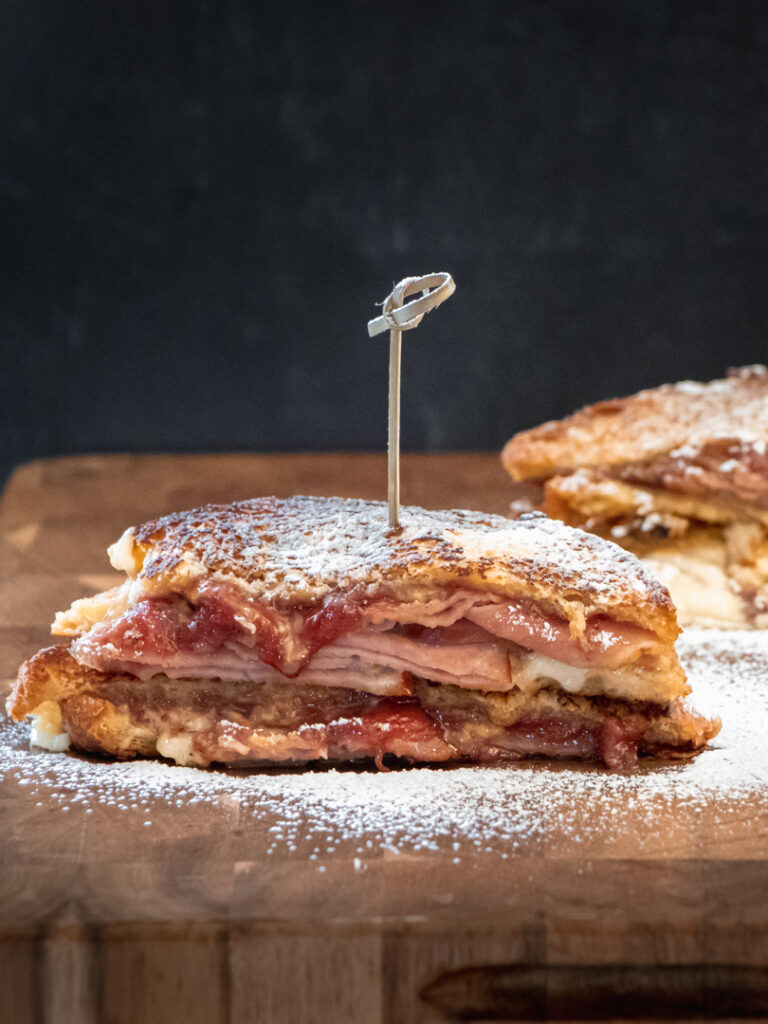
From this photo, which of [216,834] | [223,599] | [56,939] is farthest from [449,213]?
[56,939]

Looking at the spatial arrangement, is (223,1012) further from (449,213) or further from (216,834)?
(449,213)

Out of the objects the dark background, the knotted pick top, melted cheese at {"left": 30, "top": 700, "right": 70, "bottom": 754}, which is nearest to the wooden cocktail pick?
the knotted pick top

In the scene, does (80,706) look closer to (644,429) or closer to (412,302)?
(412,302)

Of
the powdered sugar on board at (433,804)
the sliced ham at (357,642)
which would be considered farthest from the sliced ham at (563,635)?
the powdered sugar on board at (433,804)

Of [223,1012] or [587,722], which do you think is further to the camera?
[587,722]

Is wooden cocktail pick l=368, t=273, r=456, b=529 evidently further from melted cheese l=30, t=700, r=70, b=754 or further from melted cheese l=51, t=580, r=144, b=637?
melted cheese l=30, t=700, r=70, b=754

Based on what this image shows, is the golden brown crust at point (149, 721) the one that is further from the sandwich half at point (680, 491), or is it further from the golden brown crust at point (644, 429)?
the golden brown crust at point (644, 429)
